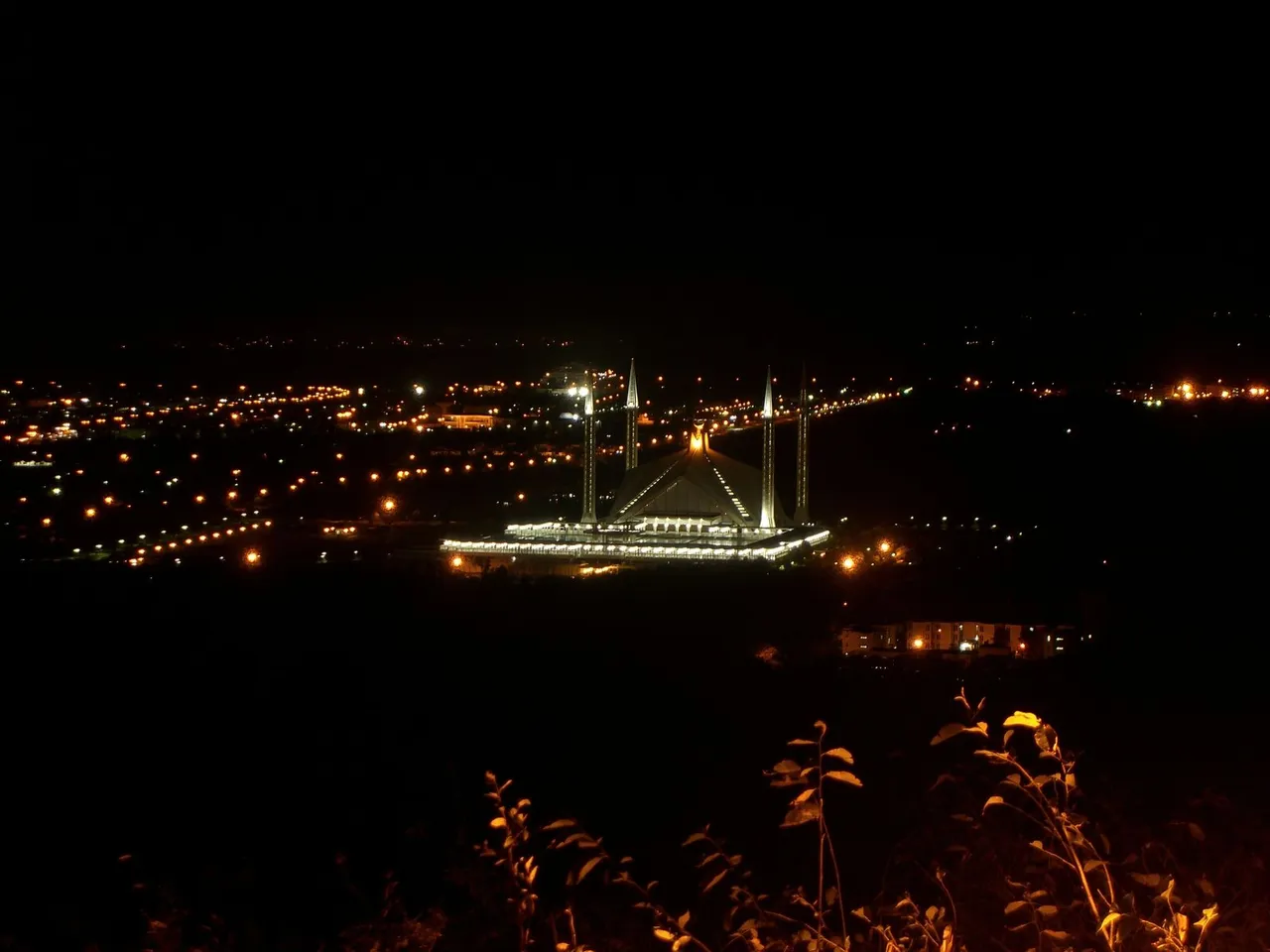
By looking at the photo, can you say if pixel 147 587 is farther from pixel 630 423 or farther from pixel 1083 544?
pixel 1083 544

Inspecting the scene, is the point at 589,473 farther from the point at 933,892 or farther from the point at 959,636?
the point at 933,892

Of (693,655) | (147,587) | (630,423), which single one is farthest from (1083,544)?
(147,587)

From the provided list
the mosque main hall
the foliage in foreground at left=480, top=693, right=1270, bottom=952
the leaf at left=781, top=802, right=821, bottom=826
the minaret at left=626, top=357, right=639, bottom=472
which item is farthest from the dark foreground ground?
the minaret at left=626, top=357, right=639, bottom=472

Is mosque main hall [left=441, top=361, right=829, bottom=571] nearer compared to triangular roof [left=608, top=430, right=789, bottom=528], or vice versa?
mosque main hall [left=441, top=361, right=829, bottom=571]

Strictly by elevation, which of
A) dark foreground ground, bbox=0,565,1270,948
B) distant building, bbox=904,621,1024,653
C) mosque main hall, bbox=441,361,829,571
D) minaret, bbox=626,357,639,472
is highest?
minaret, bbox=626,357,639,472

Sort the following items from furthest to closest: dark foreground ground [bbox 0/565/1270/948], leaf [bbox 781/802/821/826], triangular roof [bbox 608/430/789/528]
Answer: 1. triangular roof [bbox 608/430/789/528]
2. dark foreground ground [bbox 0/565/1270/948]
3. leaf [bbox 781/802/821/826]

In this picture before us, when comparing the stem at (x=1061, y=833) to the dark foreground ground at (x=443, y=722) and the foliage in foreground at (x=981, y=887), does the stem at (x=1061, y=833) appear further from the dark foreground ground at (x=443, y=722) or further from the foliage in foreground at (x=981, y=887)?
the dark foreground ground at (x=443, y=722)

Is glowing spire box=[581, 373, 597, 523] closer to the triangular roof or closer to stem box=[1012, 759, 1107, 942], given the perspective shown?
the triangular roof

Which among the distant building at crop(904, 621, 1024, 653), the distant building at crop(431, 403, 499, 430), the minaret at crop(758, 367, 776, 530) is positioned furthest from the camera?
the distant building at crop(431, 403, 499, 430)
